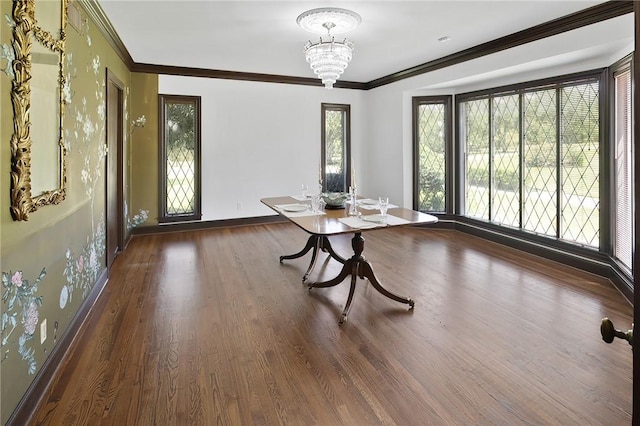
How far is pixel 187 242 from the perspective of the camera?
17.3 feet

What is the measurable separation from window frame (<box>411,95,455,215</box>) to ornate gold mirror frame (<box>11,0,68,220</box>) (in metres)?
4.85

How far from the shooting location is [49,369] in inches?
80.9

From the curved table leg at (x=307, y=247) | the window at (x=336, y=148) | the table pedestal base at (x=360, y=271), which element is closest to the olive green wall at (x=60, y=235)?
the curved table leg at (x=307, y=247)

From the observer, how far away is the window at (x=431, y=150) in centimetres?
594

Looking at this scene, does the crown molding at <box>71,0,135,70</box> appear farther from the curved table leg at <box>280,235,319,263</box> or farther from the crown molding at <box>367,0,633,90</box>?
the crown molding at <box>367,0,633,90</box>

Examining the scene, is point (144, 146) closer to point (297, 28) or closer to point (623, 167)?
point (297, 28)

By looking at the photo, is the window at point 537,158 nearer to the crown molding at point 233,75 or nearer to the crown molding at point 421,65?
the crown molding at point 421,65

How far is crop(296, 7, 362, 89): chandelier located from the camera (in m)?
3.45

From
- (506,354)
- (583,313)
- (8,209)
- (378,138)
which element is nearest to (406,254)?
(583,313)

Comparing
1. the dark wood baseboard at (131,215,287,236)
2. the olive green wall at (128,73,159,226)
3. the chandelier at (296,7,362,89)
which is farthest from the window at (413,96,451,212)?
the olive green wall at (128,73,159,226)

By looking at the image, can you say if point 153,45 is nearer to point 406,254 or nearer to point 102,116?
point 102,116

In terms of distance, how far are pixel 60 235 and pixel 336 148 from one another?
203 inches

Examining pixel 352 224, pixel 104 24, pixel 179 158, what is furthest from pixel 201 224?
pixel 352 224

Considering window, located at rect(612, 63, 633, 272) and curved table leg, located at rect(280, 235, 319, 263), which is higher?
window, located at rect(612, 63, 633, 272)
